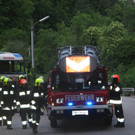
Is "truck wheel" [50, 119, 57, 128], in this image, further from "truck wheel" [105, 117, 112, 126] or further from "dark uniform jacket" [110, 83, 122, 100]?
"dark uniform jacket" [110, 83, 122, 100]

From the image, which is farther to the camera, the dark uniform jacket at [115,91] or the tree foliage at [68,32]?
the tree foliage at [68,32]

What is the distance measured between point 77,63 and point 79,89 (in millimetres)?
828

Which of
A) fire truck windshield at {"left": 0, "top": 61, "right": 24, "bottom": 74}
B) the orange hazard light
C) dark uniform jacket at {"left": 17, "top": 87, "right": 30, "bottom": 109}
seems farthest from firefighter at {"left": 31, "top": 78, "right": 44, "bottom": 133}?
fire truck windshield at {"left": 0, "top": 61, "right": 24, "bottom": 74}

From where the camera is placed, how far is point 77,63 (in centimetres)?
1780

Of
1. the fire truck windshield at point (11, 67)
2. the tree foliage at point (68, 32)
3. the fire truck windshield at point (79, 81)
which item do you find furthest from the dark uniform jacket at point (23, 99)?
the tree foliage at point (68, 32)

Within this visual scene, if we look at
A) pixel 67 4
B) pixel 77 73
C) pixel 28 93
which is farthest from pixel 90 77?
pixel 67 4

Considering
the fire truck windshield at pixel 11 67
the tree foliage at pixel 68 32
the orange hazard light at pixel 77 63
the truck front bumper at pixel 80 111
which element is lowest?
the truck front bumper at pixel 80 111

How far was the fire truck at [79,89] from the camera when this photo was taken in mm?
→ 17484

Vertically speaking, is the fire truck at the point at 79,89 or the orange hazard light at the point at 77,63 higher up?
the orange hazard light at the point at 77,63

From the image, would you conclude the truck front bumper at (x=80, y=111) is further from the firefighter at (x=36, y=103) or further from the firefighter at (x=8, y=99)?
the firefighter at (x=8, y=99)

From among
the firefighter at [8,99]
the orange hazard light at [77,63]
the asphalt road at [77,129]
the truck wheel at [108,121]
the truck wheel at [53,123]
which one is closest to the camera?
the asphalt road at [77,129]

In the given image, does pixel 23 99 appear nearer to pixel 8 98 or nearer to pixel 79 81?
pixel 8 98

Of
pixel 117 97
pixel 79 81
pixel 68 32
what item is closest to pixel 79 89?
pixel 79 81

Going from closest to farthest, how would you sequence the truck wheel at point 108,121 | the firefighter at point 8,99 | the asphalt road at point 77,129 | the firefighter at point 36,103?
the asphalt road at point 77,129, the firefighter at point 36,103, the truck wheel at point 108,121, the firefighter at point 8,99
